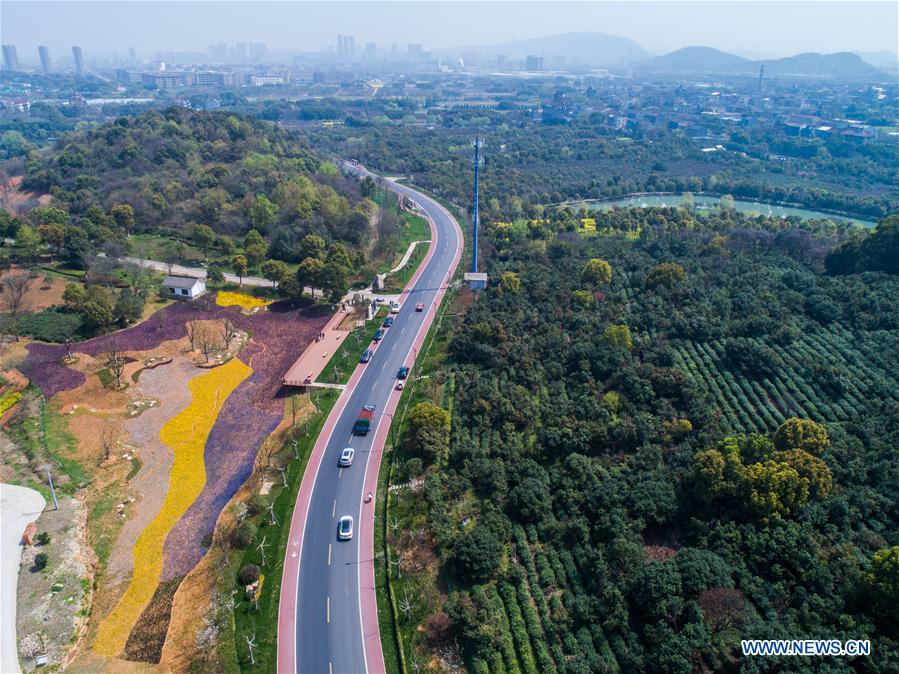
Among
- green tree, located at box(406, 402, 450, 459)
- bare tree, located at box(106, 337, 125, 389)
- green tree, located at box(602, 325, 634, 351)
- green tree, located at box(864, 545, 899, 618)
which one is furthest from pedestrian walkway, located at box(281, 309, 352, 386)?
green tree, located at box(864, 545, 899, 618)

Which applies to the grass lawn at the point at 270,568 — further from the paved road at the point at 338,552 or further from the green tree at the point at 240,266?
the green tree at the point at 240,266

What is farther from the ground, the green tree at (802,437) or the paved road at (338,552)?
the green tree at (802,437)

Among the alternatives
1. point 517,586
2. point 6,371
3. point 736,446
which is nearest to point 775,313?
point 736,446

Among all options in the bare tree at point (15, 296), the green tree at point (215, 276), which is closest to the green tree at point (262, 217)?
the green tree at point (215, 276)

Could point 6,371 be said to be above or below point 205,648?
above

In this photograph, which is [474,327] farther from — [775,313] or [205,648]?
[205,648]

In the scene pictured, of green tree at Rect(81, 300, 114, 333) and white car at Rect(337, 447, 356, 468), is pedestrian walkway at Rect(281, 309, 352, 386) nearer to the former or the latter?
white car at Rect(337, 447, 356, 468)
